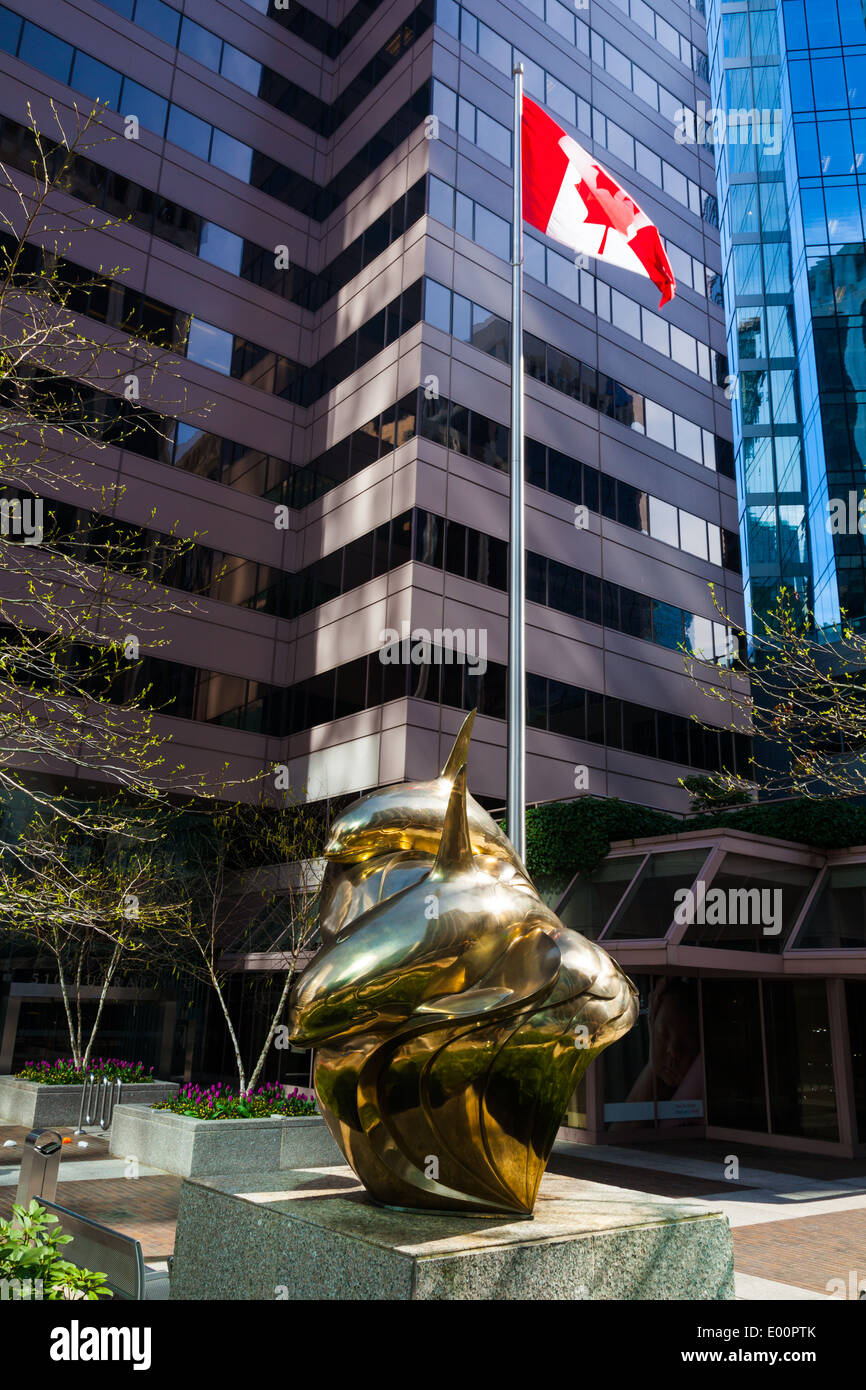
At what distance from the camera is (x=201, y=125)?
32.3 m

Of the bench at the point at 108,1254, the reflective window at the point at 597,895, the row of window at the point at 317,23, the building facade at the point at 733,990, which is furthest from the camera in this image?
the row of window at the point at 317,23

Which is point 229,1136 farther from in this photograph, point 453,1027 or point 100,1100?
point 453,1027

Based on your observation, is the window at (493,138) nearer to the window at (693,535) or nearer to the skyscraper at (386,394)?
the skyscraper at (386,394)

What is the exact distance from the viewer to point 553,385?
31062mm

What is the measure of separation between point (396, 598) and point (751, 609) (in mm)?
40911

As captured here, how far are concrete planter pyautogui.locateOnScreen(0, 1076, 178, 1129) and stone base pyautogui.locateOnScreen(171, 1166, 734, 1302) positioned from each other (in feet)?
42.3

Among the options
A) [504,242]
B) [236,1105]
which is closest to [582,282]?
[504,242]

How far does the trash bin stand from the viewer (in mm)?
8312

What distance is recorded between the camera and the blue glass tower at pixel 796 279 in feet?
165

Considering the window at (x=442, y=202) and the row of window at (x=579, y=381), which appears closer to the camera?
the row of window at (x=579, y=381)

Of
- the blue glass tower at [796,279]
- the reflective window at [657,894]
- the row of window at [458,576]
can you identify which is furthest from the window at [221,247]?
the reflective window at [657,894]

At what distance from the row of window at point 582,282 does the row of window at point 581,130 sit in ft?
7.51

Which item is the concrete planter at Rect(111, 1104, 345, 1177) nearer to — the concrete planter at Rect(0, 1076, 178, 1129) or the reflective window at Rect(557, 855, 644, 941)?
the concrete planter at Rect(0, 1076, 178, 1129)
